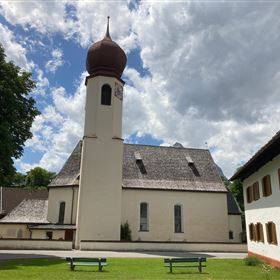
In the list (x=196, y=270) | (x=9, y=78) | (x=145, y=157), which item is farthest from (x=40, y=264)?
(x=145, y=157)

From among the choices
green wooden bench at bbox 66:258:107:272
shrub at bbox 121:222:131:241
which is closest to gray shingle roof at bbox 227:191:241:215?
shrub at bbox 121:222:131:241

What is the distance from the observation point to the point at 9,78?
22000 millimetres

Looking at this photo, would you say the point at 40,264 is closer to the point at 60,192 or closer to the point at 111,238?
the point at 111,238

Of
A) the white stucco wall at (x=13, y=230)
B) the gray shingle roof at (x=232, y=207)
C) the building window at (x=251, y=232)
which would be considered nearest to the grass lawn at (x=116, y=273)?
the building window at (x=251, y=232)

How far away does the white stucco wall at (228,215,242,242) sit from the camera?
3597 centimetres

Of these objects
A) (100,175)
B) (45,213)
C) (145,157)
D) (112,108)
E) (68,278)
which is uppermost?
(112,108)

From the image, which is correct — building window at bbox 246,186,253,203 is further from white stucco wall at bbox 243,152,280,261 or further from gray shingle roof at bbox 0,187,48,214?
gray shingle roof at bbox 0,187,48,214

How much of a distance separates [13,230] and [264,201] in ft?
78.7

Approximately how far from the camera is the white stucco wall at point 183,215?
33594 mm

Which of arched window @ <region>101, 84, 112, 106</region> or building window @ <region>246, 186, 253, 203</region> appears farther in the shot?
arched window @ <region>101, 84, 112, 106</region>

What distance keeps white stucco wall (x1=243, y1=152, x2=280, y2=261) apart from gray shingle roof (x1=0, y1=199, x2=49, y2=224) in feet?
67.7

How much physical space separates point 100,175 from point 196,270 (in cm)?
1701

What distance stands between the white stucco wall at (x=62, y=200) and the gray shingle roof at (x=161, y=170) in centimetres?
69

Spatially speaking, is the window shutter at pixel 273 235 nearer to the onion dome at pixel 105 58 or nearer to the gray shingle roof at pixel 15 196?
the onion dome at pixel 105 58
